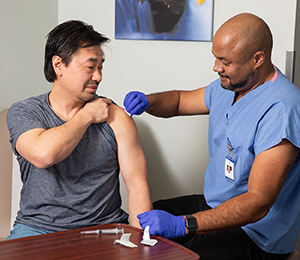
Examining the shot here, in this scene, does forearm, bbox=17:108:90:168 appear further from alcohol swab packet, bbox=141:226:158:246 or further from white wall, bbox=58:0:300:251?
white wall, bbox=58:0:300:251

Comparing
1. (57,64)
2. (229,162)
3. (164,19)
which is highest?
(164,19)

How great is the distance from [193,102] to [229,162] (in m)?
0.50

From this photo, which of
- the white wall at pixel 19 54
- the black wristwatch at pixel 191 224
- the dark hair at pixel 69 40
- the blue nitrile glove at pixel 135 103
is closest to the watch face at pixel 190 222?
the black wristwatch at pixel 191 224

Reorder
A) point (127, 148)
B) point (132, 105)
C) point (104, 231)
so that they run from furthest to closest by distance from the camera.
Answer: point (132, 105) → point (127, 148) → point (104, 231)

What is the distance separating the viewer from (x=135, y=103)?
1686mm

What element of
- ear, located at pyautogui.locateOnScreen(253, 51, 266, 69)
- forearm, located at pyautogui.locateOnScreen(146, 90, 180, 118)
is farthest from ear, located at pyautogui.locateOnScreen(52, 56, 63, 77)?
ear, located at pyautogui.locateOnScreen(253, 51, 266, 69)

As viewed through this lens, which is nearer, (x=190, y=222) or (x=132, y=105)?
(x=190, y=222)

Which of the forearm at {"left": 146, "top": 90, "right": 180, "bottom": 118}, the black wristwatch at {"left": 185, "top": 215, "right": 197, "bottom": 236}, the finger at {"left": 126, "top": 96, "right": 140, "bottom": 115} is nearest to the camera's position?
the black wristwatch at {"left": 185, "top": 215, "right": 197, "bottom": 236}

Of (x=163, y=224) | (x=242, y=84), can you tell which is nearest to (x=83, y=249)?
(x=163, y=224)

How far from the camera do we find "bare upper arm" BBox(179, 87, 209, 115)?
1.94 metres

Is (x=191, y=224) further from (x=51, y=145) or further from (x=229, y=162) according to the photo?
(x=51, y=145)

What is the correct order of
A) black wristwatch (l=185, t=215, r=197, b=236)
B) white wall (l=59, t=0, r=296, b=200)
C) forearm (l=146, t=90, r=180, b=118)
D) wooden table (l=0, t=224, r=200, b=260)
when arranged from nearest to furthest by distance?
wooden table (l=0, t=224, r=200, b=260)
black wristwatch (l=185, t=215, r=197, b=236)
forearm (l=146, t=90, r=180, b=118)
white wall (l=59, t=0, r=296, b=200)

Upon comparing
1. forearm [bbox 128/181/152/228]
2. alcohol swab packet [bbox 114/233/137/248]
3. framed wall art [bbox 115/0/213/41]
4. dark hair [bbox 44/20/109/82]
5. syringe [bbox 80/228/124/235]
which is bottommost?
forearm [bbox 128/181/152/228]

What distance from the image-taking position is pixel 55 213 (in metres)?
1.39
